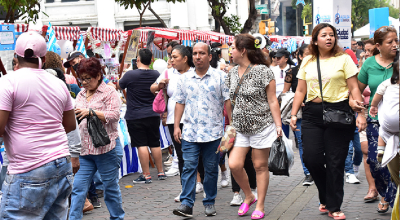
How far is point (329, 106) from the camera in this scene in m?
5.25

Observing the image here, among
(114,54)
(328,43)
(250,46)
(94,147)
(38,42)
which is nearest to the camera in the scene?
(38,42)

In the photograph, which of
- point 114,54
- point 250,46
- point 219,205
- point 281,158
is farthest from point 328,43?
point 114,54

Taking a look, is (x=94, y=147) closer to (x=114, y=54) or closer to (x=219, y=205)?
(x=219, y=205)

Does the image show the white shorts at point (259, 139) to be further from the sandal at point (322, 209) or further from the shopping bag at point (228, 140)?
the sandal at point (322, 209)

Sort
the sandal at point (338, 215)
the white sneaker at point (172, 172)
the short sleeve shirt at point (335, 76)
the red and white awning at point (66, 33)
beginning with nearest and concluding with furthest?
the short sleeve shirt at point (335, 76)
the sandal at point (338, 215)
the white sneaker at point (172, 172)
the red and white awning at point (66, 33)

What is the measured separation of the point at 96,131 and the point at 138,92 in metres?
Result: 3.08

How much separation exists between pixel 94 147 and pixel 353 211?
116 inches

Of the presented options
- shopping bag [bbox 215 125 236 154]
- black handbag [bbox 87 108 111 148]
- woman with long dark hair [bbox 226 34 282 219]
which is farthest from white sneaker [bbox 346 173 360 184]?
black handbag [bbox 87 108 111 148]

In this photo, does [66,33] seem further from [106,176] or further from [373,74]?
[373,74]

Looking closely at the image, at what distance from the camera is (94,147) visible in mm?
4930

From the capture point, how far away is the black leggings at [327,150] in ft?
17.3

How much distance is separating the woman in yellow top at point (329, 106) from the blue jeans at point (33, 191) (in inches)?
109

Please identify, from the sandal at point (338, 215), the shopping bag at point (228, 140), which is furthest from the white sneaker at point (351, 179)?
the shopping bag at point (228, 140)

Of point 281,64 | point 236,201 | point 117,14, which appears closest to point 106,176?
point 236,201
